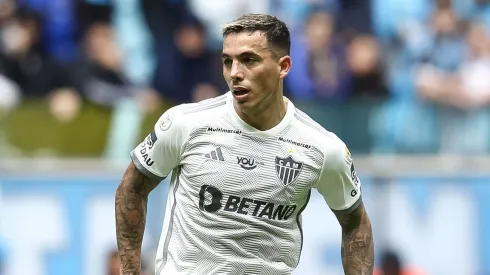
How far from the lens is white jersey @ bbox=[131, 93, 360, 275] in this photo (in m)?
5.22

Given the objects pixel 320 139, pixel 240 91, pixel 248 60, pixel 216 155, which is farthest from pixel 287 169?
pixel 248 60

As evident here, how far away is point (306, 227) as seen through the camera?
11.1 m

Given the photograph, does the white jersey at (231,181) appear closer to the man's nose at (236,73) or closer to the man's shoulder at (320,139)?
the man's shoulder at (320,139)

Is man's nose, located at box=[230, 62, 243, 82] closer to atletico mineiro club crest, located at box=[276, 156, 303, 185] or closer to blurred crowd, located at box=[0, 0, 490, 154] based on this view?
atletico mineiro club crest, located at box=[276, 156, 303, 185]

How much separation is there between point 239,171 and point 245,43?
2.09 ft

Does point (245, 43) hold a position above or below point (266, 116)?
above

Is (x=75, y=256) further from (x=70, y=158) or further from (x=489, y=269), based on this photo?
(x=489, y=269)

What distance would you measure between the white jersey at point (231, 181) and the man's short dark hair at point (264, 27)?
1.32ft

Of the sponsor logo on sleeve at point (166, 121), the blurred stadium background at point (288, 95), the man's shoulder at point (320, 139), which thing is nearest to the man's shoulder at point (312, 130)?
the man's shoulder at point (320, 139)

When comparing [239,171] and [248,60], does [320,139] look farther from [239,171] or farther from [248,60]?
[248,60]

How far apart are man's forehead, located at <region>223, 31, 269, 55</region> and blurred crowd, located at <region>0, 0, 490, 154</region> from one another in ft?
18.3

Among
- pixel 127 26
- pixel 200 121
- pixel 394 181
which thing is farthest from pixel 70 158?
pixel 200 121

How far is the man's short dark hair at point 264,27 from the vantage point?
512cm

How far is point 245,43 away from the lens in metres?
5.11
